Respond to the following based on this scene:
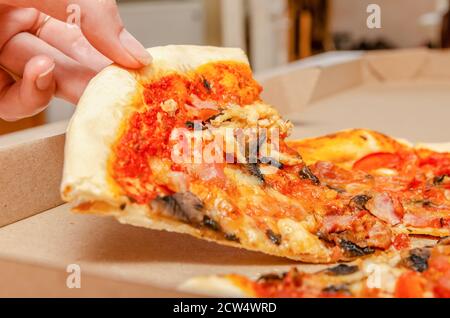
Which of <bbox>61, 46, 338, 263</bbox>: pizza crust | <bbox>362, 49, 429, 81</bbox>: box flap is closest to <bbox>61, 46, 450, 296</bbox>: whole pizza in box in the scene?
<bbox>61, 46, 338, 263</bbox>: pizza crust

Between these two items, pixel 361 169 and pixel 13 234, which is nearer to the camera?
pixel 13 234

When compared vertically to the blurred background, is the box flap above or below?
below

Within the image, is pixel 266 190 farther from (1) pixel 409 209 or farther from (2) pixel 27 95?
(2) pixel 27 95

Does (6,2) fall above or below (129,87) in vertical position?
above

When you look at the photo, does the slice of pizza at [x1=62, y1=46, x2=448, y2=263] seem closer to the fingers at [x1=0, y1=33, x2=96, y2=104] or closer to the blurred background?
the fingers at [x1=0, y1=33, x2=96, y2=104]

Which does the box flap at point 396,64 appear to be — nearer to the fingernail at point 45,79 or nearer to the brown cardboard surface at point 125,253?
the fingernail at point 45,79

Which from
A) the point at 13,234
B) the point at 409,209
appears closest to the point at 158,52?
the point at 13,234
